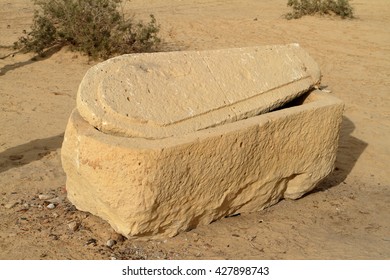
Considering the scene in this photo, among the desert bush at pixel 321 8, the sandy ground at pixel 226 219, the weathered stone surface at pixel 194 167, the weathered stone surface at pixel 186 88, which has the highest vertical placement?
the weathered stone surface at pixel 186 88

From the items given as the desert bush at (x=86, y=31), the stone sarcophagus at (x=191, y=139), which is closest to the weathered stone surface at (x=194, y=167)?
the stone sarcophagus at (x=191, y=139)

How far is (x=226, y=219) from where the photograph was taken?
352 centimetres

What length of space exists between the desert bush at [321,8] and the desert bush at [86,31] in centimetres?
477

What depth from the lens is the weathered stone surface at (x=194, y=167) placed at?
2926mm

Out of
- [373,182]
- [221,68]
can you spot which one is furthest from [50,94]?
[373,182]

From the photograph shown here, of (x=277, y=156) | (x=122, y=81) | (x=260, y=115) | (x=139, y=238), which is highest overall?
(x=122, y=81)

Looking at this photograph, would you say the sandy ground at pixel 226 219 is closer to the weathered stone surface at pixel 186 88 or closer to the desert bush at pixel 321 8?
the weathered stone surface at pixel 186 88

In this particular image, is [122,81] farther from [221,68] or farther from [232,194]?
[232,194]

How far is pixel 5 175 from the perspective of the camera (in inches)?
164

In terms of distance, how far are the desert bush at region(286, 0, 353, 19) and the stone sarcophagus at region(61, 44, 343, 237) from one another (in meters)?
7.93

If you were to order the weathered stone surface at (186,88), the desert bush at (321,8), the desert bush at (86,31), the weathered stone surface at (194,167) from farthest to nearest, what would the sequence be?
the desert bush at (321,8)
the desert bush at (86,31)
the weathered stone surface at (186,88)
the weathered stone surface at (194,167)

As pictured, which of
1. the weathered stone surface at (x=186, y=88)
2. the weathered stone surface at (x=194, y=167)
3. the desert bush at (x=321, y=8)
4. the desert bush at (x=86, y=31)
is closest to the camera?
the weathered stone surface at (x=194, y=167)

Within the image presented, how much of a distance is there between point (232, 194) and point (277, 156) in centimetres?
45

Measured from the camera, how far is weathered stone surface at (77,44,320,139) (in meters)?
3.12
